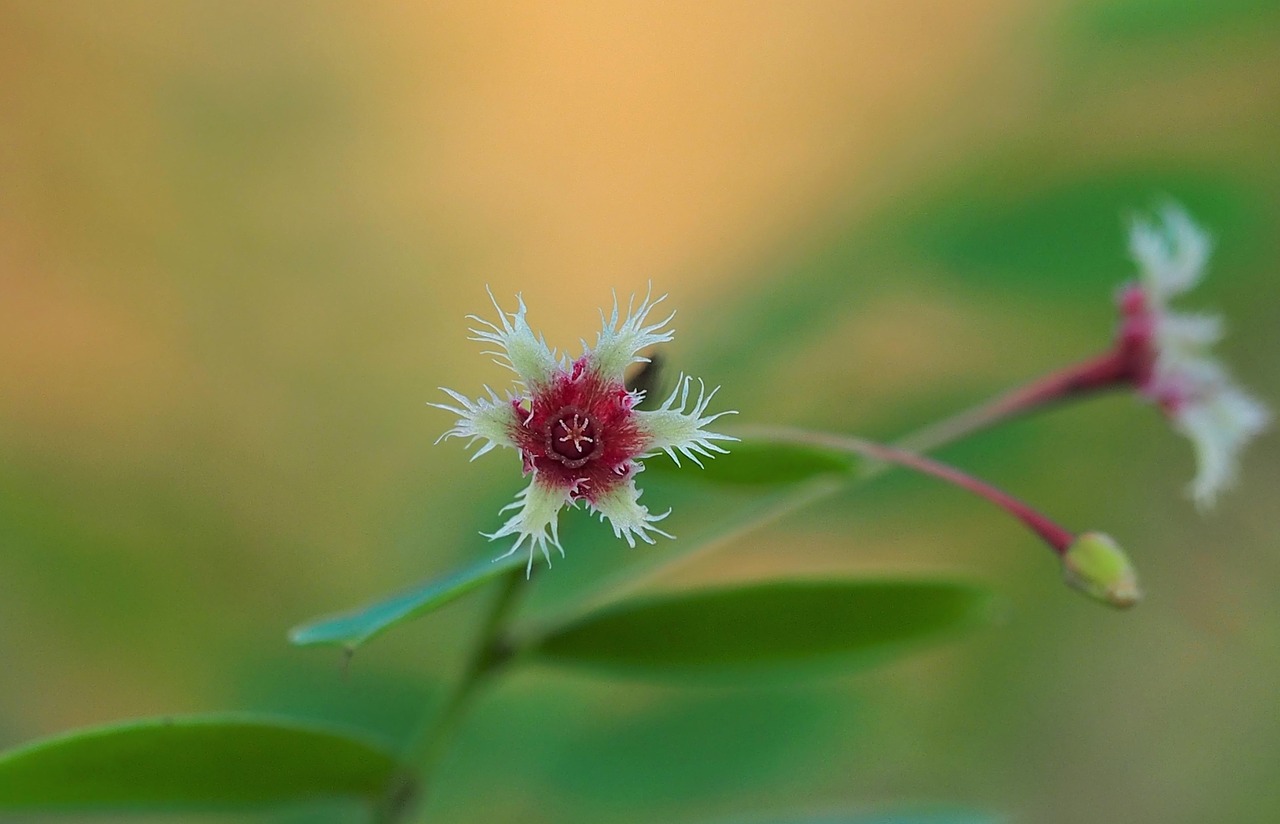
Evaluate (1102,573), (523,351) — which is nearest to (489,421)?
(523,351)

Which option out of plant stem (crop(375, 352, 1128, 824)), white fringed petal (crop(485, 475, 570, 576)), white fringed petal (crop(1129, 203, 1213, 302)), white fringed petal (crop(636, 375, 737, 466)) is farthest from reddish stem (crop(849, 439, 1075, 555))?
white fringed petal (crop(1129, 203, 1213, 302))

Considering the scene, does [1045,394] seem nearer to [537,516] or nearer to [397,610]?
[537,516]

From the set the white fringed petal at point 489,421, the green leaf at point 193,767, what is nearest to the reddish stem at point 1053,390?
the white fringed petal at point 489,421

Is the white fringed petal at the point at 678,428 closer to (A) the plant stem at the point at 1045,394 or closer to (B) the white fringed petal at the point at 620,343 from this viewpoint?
(B) the white fringed petal at the point at 620,343

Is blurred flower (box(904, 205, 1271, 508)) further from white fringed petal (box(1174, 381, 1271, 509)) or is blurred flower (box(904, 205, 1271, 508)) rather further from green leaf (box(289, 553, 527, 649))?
green leaf (box(289, 553, 527, 649))

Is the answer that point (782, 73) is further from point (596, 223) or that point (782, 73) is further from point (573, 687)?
point (573, 687)
